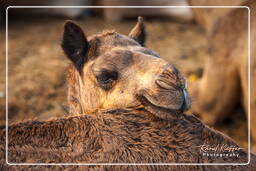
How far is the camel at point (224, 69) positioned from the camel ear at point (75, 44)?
217cm

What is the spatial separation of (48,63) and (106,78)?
388 cm

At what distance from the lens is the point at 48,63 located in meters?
6.40

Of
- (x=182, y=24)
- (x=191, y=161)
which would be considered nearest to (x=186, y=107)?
(x=191, y=161)

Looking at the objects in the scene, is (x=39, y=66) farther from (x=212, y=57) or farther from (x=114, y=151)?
(x=114, y=151)

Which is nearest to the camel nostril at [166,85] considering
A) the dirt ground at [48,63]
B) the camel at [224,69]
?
the camel at [224,69]

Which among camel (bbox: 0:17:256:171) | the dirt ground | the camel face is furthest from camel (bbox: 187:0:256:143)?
camel (bbox: 0:17:256:171)

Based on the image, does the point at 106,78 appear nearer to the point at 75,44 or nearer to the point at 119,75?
the point at 119,75

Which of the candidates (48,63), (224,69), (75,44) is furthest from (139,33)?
(48,63)

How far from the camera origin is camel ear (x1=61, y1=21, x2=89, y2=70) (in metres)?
2.68

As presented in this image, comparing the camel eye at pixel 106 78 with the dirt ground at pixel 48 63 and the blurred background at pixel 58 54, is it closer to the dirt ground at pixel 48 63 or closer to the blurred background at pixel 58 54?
the blurred background at pixel 58 54

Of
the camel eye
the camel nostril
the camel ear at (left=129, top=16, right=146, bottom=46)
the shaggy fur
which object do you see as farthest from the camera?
the camel ear at (left=129, top=16, right=146, bottom=46)

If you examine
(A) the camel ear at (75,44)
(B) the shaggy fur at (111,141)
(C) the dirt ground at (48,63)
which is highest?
(A) the camel ear at (75,44)

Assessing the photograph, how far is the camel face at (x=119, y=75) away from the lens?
2.19 metres

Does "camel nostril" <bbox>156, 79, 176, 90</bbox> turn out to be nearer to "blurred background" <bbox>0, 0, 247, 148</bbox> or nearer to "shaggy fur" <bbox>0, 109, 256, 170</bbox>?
"shaggy fur" <bbox>0, 109, 256, 170</bbox>
